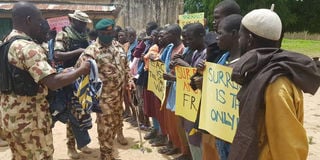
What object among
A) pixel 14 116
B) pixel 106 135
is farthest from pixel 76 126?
pixel 14 116

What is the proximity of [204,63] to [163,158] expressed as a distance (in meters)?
2.54

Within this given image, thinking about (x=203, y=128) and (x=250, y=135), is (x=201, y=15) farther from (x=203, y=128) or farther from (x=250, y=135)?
(x=250, y=135)

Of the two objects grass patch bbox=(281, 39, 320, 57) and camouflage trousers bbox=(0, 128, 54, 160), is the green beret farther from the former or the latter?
grass patch bbox=(281, 39, 320, 57)

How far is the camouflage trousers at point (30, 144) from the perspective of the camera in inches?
114

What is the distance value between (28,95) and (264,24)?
6.74ft

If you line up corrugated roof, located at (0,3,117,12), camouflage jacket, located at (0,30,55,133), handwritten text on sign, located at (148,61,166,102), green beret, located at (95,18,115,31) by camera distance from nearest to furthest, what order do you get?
camouflage jacket, located at (0,30,55,133)
green beret, located at (95,18,115,31)
handwritten text on sign, located at (148,61,166,102)
corrugated roof, located at (0,3,117,12)

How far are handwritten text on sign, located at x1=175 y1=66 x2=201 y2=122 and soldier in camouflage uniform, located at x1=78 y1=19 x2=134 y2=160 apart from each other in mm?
1003

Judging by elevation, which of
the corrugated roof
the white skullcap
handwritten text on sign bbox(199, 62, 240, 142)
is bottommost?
handwritten text on sign bbox(199, 62, 240, 142)

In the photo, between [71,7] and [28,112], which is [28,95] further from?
[71,7]

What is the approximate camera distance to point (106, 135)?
4488 mm

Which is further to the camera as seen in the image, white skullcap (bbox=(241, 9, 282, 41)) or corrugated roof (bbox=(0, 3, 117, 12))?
corrugated roof (bbox=(0, 3, 117, 12))

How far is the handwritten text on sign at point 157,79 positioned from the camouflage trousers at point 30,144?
215cm

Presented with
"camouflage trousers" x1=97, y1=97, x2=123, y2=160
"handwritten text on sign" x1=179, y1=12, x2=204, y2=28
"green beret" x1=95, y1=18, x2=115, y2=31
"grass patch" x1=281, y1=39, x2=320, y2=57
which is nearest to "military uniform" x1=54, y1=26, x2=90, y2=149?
"camouflage trousers" x1=97, y1=97, x2=123, y2=160

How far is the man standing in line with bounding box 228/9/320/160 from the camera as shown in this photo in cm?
176
